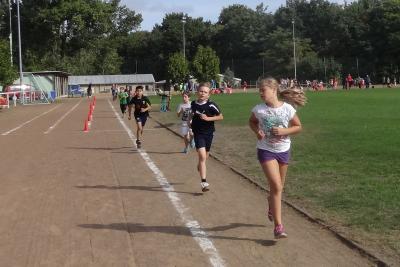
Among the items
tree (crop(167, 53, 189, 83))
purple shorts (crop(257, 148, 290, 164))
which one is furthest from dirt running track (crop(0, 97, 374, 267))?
tree (crop(167, 53, 189, 83))

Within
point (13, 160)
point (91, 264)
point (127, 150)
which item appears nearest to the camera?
point (91, 264)

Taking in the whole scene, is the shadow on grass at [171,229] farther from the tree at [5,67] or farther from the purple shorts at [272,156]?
the tree at [5,67]

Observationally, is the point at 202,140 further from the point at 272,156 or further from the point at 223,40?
the point at 223,40

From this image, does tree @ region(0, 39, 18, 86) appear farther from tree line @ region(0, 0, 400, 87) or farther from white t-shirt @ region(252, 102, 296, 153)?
white t-shirt @ region(252, 102, 296, 153)

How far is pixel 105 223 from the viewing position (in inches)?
288

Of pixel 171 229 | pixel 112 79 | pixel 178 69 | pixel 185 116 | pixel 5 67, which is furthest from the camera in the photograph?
pixel 112 79

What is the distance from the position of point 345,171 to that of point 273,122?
15.2ft

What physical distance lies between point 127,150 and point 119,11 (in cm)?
8820

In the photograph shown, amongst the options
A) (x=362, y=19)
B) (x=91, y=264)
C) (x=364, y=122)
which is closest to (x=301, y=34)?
(x=362, y=19)

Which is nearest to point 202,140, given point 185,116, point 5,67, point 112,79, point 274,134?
point 274,134

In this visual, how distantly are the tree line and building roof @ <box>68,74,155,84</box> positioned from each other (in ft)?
5.84

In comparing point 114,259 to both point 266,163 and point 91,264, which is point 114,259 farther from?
point 266,163

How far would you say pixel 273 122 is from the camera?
6367mm

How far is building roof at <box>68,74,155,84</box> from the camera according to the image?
105m
